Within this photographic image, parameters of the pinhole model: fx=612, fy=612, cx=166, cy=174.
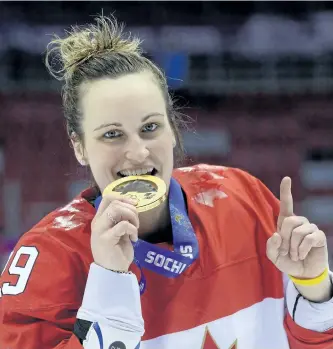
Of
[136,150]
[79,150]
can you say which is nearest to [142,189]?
[136,150]

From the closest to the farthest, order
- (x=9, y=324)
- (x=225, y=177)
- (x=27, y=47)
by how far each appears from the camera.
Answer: (x=9, y=324)
(x=225, y=177)
(x=27, y=47)

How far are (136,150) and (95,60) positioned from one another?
213 mm

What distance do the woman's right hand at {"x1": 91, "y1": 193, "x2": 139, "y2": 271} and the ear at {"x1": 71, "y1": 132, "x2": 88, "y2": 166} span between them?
24 centimetres

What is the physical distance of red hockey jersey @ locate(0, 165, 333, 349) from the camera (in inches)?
40.8

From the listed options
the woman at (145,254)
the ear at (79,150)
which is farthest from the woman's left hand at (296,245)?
the ear at (79,150)

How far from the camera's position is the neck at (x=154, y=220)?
115 cm

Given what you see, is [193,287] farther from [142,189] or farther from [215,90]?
[215,90]

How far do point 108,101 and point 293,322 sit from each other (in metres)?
0.52

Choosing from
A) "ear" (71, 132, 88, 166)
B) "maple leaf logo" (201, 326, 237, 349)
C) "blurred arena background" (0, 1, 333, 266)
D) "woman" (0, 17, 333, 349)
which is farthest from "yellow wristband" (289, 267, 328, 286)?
"blurred arena background" (0, 1, 333, 266)

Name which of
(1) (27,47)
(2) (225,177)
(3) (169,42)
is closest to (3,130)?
(1) (27,47)

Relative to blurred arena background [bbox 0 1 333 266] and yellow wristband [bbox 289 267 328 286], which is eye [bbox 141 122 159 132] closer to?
yellow wristband [bbox 289 267 328 286]

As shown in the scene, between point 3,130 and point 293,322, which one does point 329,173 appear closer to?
point 3,130

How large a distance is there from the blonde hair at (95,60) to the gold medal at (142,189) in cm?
17

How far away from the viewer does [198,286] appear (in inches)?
44.1
